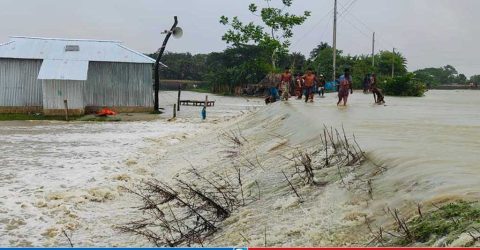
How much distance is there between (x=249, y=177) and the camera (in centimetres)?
757

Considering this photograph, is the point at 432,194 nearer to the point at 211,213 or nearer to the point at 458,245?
the point at 458,245

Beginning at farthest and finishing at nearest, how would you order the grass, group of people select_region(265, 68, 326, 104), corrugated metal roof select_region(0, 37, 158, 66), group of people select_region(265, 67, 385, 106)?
corrugated metal roof select_region(0, 37, 158, 66), group of people select_region(265, 68, 326, 104), group of people select_region(265, 67, 385, 106), the grass

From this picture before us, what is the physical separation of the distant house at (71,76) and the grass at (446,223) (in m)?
25.1

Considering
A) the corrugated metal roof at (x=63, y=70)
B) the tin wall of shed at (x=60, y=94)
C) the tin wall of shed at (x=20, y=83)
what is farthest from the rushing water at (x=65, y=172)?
the tin wall of shed at (x=20, y=83)

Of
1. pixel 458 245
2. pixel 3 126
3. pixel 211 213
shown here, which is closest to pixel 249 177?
pixel 211 213

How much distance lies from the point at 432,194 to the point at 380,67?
165 ft

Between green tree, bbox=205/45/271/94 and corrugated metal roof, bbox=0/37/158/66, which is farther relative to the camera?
green tree, bbox=205/45/271/94

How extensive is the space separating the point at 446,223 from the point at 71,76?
2568 centimetres

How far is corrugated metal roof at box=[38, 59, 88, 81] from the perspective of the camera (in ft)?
87.2

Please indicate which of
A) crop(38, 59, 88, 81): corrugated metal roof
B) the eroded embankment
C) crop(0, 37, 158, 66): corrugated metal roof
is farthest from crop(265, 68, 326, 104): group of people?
crop(38, 59, 88, 81): corrugated metal roof

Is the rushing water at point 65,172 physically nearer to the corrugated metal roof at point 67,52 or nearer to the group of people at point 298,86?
the group of people at point 298,86

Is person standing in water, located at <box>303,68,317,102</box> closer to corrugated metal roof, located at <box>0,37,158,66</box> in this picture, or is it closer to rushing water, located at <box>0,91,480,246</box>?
rushing water, located at <box>0,91,480,246</box>

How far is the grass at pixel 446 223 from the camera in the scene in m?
3.44

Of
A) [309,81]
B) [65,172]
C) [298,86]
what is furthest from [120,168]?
[298,86]
